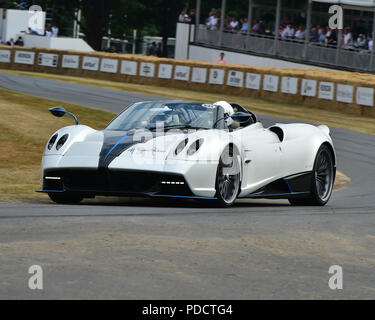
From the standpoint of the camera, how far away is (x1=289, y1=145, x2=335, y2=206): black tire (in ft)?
38.2

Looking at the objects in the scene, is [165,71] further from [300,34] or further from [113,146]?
[113,146]

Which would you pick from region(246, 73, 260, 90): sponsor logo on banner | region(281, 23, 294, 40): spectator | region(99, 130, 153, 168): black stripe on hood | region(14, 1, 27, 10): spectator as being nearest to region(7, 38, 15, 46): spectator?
region(14, 1, 27, 10): spectator

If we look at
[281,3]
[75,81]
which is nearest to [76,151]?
[75,81]

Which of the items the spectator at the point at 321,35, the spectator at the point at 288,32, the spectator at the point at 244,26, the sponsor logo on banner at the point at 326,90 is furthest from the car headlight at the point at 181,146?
the spectator at the point at 244,26

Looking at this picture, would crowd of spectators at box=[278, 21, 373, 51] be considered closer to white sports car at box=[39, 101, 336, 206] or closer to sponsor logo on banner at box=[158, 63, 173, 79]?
sponsor logo on banner at box=[158, 63, 173, 79]

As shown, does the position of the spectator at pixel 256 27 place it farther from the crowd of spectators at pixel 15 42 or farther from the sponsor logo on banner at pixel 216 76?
the crowd of spectators at pixel 15 42

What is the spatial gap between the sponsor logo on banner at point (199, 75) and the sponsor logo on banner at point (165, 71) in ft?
4.16

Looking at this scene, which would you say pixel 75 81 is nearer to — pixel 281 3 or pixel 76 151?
pixel 281 3

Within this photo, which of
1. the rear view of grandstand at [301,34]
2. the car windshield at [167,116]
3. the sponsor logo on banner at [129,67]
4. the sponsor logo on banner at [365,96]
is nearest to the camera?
the car windshield at [167,116]

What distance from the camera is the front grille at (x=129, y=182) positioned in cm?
960

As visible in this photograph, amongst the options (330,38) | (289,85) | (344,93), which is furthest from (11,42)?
(344,93)

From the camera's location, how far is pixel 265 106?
30.8m
